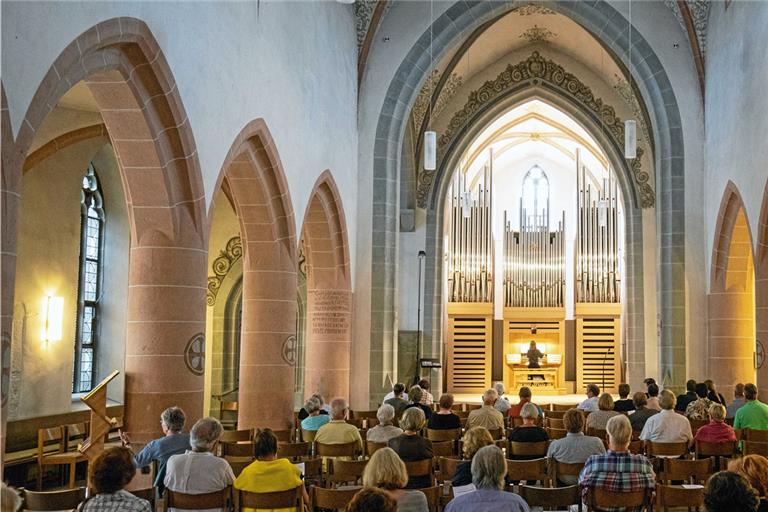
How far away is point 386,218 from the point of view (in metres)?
16.9

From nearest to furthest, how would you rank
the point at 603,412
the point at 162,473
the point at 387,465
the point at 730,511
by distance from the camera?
the point at 730,511, the point at 387,465, the point at 162,473, the point at 603,412

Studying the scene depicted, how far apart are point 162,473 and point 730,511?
14.3 feet

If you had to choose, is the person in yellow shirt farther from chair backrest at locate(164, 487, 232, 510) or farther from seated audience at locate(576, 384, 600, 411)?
seated audience at locate(576, 384, 600, 411)

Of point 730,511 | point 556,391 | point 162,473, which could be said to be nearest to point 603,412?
point 162,473

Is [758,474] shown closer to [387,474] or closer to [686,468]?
[387,474]

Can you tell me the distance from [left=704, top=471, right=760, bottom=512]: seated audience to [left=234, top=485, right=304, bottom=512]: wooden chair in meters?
2.63

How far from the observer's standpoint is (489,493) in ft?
16.3

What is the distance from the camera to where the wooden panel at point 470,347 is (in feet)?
91.0

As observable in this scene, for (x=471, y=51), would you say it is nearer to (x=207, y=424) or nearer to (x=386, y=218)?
(x=386, y=218)

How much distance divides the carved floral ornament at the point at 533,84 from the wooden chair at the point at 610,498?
17.2 m

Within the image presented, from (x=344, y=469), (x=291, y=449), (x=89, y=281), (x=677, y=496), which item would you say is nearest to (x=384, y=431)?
(x=291, y=449)

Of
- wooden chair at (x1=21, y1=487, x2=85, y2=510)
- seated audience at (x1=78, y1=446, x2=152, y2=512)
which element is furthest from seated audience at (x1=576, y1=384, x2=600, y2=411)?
seated audience at (x1=78, y1=446, x2=152, y2=512)

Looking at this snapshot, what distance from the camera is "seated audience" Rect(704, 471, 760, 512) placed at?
12.6ft

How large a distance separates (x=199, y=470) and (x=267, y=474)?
1.59 feet
